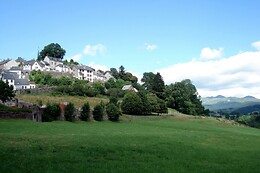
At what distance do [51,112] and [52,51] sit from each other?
11470 cm

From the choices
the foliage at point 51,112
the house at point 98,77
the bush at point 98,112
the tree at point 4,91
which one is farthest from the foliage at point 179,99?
the tree at point 4,91

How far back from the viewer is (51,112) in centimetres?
6969

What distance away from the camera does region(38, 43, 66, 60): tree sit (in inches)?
7047

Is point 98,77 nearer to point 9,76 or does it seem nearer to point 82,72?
point 82,72

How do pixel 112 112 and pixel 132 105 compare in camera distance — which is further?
pixel 132 105

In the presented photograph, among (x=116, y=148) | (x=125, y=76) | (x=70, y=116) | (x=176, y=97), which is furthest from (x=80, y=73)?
(x=116, y=148)

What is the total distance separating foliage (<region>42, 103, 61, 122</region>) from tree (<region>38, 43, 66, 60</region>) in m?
113

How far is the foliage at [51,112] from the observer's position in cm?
6824

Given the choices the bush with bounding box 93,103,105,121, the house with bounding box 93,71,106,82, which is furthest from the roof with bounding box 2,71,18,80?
the bush with bounding box 93,103,105,121

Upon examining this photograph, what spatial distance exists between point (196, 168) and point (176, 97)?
10745 cm

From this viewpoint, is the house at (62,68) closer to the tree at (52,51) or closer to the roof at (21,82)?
the tree at (52,51)

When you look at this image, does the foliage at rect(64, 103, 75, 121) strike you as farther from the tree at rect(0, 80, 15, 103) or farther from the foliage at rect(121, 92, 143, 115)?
the foliage at rect(121, 92, 143, 115)

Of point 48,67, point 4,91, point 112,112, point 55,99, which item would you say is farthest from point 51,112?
point 48,67

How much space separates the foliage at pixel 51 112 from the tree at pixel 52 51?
113281mm
